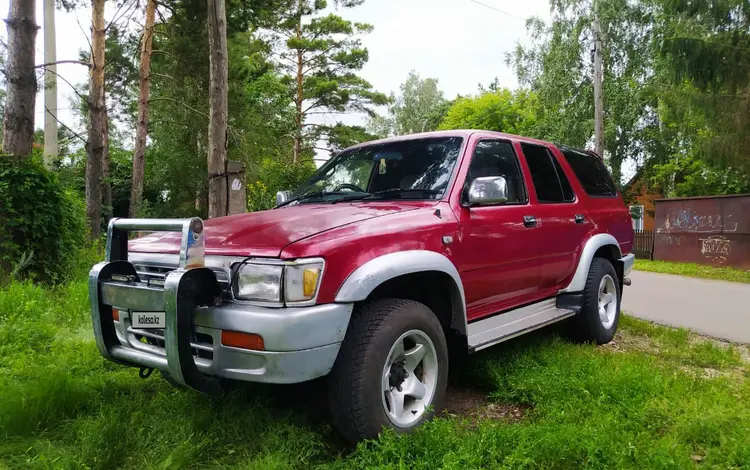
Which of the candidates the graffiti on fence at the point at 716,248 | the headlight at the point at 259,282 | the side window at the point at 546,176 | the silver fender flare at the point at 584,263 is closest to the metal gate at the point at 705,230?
the graffiti on fence at the point at 716,248

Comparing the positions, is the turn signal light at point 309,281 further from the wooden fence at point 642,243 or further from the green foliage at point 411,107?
the green foliage at point 411,107

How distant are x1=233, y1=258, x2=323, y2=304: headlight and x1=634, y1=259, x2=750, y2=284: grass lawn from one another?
12.1 metres

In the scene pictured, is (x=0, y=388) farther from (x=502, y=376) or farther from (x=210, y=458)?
(x=502, y=376)

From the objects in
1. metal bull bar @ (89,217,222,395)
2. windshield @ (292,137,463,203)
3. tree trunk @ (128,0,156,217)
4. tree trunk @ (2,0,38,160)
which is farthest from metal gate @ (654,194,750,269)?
tree trunk @ (128,0,156,217)

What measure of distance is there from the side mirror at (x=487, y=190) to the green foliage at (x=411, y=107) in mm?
43609

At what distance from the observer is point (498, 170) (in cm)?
410

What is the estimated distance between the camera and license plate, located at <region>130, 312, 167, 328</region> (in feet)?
8.57

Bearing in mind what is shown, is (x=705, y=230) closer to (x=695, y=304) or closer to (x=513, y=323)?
(x=695, y=304)

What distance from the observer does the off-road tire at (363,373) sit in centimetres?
257

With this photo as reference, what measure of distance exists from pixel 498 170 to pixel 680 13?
13.8 m

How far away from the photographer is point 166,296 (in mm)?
2438

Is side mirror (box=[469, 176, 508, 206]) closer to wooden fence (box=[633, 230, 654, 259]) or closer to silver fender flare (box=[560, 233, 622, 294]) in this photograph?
silver fender flare (box=[560, 233, 622, 294])

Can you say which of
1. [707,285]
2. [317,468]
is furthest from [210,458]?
[707,285]

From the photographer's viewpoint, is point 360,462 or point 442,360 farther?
point 442,360
